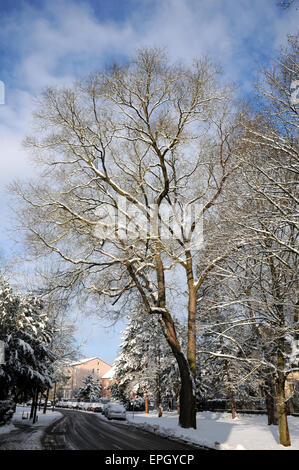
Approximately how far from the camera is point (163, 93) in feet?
44.9

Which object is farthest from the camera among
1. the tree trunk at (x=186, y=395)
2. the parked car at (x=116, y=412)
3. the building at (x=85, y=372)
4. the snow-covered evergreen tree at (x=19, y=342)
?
the building at (x=85, y=372)

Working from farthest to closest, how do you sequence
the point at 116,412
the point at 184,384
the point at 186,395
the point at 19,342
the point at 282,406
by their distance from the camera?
the point at 116,412
the point at 19,342
the point at 184,384
the point at 186,395
the point at 282,406

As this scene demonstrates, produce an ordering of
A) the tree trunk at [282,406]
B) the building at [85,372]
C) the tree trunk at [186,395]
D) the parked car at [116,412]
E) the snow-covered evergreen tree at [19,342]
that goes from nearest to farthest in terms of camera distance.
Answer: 1. the tree trunk at [282,406]
2. the tree trunk at [186,395]
3. the snow-covered evergreen tree at [19,342]
4. the parked car at [116,412]
5. the building at [85,372]

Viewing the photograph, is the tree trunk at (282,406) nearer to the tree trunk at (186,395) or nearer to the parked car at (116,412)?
the tree trunk at (186,395)

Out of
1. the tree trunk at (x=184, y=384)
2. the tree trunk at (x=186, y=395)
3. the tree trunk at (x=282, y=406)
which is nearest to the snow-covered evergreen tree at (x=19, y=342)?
the tree trunk at (x=184, y=384)

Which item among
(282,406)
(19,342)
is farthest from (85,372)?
(282,406)

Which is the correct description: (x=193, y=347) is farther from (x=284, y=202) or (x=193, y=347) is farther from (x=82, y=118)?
(x=82, y=118)

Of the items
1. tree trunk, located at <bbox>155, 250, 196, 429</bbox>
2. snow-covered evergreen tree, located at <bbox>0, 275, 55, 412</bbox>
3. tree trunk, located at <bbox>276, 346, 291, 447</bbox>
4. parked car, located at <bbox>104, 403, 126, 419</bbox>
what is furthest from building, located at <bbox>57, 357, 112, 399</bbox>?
tree trunk, located at <bbox>276, 346, 291, 447</bbox>

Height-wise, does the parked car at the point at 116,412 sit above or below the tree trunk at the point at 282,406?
below

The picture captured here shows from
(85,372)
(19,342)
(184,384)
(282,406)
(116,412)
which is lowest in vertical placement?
(116,412)

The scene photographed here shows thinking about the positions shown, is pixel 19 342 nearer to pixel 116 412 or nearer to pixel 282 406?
pixel 282 406

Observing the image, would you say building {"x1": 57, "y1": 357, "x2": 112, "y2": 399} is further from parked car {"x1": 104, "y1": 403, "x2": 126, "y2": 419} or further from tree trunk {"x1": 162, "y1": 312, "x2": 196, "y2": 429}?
tree trunk {"x1": 162, "y1": 312, "x2": 196, "y2": 429}

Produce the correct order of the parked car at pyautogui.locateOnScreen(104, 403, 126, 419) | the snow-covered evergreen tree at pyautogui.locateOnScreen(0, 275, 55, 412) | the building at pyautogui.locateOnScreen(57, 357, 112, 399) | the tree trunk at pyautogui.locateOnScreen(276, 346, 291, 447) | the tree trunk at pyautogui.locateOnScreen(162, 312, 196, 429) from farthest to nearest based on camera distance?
the building at pyautogui.locateOnScreen(57, 357, 112, 399) → the parked car at pyautogui.locateOnScreen(104, 403, 126, 419) → the snow-covered evergreen tree at pyautogui.locateOnScreen(0, 275, 55, 412) → the tree trunk at pyautogui.locateOnScreen(162, 312, 196, 429) → the tree trunk at pyautogui.locateOnScreen(276, 346, 291, 447)
